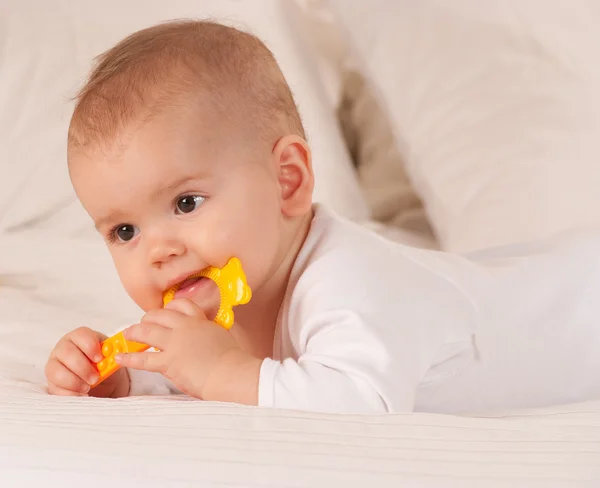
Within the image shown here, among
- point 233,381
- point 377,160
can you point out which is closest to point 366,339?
point 233,381

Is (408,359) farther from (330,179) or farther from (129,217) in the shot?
(330,179)

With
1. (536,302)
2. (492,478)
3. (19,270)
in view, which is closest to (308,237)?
(536,302)

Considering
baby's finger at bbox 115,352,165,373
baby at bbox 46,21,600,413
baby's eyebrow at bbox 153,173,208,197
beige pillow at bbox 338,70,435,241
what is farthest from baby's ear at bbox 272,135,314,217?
beige pillow at bbox 338,70,435,241

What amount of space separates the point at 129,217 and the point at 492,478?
46 centimetres

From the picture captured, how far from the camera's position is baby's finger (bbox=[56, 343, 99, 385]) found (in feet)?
3.04

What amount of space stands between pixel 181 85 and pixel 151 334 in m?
0.26

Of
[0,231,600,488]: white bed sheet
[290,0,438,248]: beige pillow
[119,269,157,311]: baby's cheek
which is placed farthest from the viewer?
[290,0,438,248]: beige pillow

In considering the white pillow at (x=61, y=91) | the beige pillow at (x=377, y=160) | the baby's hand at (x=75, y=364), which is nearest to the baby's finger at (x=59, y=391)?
the baby's hand at (x=75, y=364)

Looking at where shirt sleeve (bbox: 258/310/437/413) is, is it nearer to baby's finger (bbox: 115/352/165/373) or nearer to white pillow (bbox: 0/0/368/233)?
baby's finger (bbox: 115/352/165/373)

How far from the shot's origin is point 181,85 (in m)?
0.90

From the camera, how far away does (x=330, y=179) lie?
166 cm

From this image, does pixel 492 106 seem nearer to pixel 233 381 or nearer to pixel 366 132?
pixel 366 132

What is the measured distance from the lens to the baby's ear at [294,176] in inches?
37.6

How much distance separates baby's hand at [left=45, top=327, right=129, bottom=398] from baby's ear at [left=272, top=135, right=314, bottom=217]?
254mm
